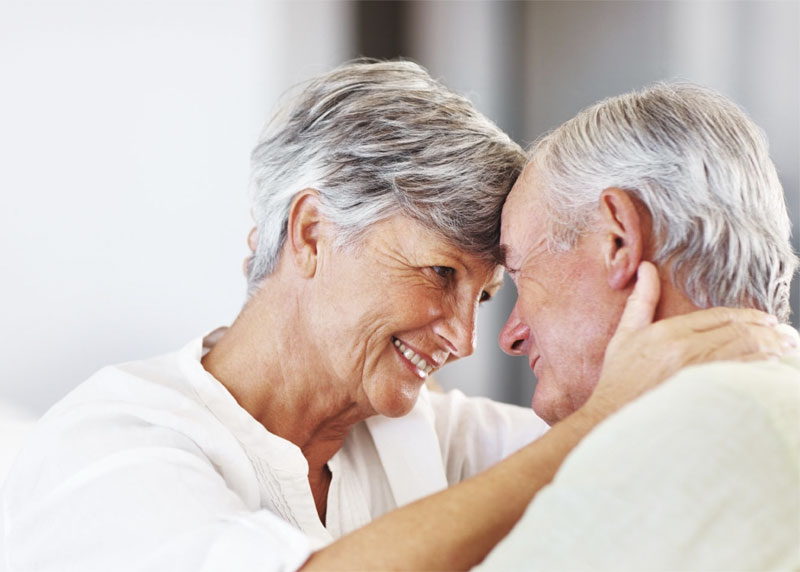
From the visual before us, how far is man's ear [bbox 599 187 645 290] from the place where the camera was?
1.42 m

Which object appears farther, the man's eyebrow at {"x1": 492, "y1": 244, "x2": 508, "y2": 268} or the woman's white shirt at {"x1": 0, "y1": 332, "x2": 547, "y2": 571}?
the man's eyebrow at {"x1": 492, "y1": 244, "x2": 508, "y2": 268}

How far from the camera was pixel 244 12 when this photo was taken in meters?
2.72

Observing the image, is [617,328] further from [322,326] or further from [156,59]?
[156,59]

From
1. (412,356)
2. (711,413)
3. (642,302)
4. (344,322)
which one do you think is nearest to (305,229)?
(344,322)

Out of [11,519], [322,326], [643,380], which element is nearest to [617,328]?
[643,380]

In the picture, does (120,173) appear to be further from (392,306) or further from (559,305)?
(559,305)

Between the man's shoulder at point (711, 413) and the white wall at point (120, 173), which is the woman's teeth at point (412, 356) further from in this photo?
the white wall at point (120, 173)

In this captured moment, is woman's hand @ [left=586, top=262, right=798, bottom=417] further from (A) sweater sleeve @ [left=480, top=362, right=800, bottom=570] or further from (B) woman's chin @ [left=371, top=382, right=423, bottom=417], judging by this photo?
(B) woman's chin @ [left=371, top=382, right=423, bottom=417]

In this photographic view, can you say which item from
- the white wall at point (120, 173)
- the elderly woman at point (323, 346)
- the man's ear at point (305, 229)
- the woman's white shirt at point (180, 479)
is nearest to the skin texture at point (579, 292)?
the elderly woman at point (323, 346)

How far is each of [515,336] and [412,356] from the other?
248mm

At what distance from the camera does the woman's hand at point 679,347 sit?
4.04 ft

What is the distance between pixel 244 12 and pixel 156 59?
395 millimetres

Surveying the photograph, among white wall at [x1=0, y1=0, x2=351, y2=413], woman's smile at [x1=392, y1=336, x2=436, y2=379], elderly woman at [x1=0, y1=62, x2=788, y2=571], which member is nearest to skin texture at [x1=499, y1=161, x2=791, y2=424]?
elderly woman at [x1=0, y1=62, x2=788, y2=571]

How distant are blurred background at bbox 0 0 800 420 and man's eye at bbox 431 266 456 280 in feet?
3.37
